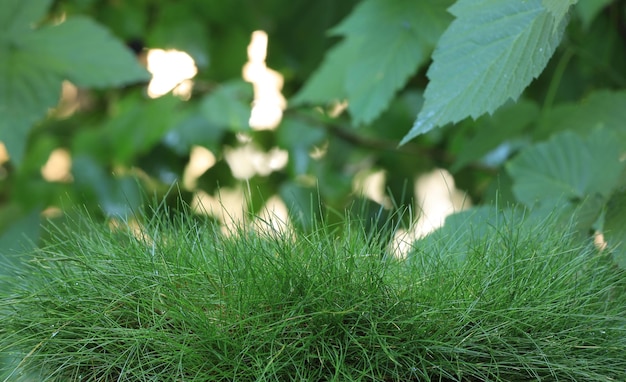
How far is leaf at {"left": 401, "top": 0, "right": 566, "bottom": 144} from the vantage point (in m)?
0.50

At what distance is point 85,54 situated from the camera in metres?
0.87

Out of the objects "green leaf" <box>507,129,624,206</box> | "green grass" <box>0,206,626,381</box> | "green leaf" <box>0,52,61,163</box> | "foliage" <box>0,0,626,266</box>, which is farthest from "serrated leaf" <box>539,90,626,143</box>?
"green leaf" <box>0,52,61,163</box>

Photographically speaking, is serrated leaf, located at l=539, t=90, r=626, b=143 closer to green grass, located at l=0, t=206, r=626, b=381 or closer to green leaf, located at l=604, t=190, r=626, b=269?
green leaf, located at l=604, t=190, r=626, b=269

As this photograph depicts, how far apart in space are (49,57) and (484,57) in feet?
1.71

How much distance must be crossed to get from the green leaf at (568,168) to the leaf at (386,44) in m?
0.16

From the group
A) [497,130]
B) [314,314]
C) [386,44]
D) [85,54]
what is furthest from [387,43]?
[314,314]

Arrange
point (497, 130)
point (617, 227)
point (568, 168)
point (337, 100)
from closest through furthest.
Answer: point (617, 227)
point (568, 168)
point (497, 130)
point (337, 100)

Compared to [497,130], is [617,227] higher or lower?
lower

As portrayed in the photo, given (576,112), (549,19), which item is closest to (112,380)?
(549,19)

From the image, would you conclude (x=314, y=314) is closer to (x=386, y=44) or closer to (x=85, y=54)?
(x=386, y=44)

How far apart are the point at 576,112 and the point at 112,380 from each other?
0.63 meters

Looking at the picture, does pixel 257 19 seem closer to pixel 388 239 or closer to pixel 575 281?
pixel 388 239

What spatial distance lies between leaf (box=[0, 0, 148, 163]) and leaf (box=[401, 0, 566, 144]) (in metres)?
0.43

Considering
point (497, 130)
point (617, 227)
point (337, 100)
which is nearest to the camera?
point (617, 227)
